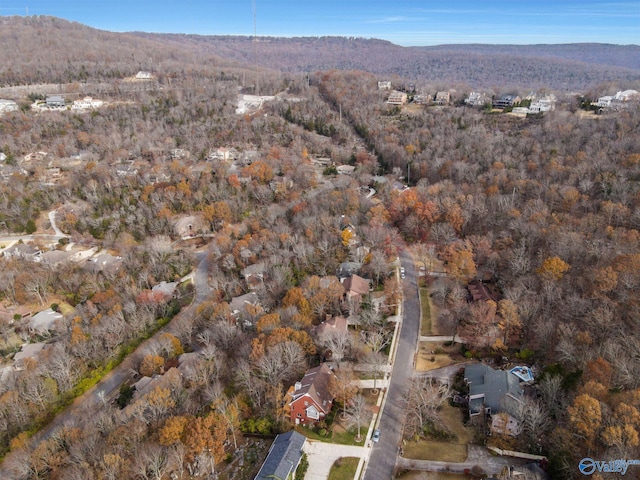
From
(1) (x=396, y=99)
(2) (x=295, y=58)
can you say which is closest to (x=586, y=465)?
(1) (x=396, y=99)

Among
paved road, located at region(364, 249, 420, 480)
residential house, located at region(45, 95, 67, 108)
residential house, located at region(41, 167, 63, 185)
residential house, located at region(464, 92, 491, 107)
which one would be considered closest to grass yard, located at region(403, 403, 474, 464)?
paved road, located at region(364, 249, 420, 480)

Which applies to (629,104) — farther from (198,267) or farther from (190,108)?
(190,108)

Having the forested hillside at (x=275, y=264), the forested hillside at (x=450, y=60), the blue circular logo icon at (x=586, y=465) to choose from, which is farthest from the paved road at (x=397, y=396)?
the forested hillside at (x=450, y=60)

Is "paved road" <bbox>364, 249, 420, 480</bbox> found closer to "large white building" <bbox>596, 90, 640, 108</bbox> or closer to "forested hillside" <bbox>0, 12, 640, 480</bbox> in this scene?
"forested hillside" <bbox>0, 12, 640, 480</bbox>

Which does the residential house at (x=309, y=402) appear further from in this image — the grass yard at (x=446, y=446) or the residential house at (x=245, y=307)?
the residential house at (x=245, y=307)

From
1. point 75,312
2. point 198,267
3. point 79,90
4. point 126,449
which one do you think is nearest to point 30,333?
point 75,312
